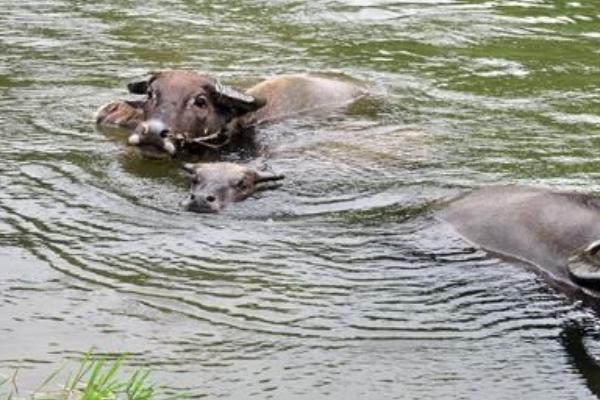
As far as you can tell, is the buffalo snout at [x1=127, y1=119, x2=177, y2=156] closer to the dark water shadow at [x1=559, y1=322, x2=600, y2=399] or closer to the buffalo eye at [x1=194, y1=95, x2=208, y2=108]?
the buffalo eye at [x1=194, y1=95, x2=208, y2=108]

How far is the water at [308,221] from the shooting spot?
19.9 feet

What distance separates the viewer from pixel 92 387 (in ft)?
15.9

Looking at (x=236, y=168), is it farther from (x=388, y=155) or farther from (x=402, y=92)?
→ (x=402, y=92)

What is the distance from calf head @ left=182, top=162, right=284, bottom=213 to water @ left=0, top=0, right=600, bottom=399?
0.36 feet

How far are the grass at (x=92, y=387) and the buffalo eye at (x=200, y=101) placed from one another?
4244mm

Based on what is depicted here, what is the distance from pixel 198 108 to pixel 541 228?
354 cm

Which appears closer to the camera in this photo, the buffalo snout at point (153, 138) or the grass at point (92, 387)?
the grass at point (92, 387)

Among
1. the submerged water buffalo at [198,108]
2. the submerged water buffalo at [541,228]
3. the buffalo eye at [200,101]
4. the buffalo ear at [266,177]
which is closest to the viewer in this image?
the submerged water buffalo at [541,228]

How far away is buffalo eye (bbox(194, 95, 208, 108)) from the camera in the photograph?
32.6 feet

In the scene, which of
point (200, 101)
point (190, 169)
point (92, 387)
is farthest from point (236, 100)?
point (92, 387)

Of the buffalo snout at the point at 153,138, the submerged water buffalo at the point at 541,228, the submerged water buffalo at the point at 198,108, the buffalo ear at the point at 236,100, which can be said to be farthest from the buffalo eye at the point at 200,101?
the submerged water buffalo at the point at 541,228

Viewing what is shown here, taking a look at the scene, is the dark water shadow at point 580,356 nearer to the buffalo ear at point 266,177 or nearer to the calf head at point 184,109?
the buffalo ear at point 266,177

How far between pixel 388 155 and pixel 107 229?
2475mm

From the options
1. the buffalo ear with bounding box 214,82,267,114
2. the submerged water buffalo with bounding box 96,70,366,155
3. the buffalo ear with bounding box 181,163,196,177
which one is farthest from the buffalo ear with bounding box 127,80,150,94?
the buffalo ear with bounding box 181,163,196,177
